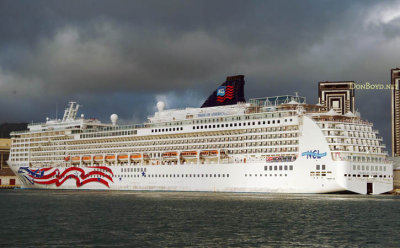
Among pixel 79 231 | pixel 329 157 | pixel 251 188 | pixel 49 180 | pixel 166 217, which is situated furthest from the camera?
pixel 49 180

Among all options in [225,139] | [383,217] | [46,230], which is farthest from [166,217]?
[225,139]

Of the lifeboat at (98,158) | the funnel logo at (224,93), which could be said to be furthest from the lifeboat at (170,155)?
the lifeboat at (98,158)

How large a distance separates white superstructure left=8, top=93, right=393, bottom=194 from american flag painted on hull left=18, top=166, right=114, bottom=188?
Result: 0.18m

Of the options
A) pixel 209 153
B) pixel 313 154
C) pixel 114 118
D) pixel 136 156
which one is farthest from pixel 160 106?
pixel 313 154

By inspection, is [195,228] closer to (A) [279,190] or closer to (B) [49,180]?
(A) [279,190]

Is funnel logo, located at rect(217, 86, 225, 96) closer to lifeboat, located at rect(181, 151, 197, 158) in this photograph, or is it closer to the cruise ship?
the cruise ship

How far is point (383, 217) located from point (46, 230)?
89.3 feet

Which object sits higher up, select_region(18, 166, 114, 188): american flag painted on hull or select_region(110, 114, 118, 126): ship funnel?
select_region(110, 114, 118, 126): ship funnel

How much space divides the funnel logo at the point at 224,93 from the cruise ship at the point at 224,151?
0.56ft

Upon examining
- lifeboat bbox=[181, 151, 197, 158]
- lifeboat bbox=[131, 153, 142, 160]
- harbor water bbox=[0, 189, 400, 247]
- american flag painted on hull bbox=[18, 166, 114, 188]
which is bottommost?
harbor water bbox=[0, 189, 400, 247]

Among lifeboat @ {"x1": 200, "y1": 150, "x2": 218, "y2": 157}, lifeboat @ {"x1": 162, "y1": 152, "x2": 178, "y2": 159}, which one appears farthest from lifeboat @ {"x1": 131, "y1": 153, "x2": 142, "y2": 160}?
lifeboat @ {"x1": 200, "y1": 150, "x2": 218, "y2": 157}

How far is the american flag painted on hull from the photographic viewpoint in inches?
3807

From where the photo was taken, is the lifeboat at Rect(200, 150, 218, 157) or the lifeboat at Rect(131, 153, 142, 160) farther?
the lifeboat at Rect(131, 153, 142, 160)

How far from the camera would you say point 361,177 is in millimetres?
70500
